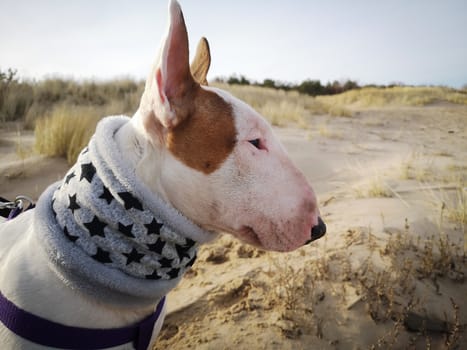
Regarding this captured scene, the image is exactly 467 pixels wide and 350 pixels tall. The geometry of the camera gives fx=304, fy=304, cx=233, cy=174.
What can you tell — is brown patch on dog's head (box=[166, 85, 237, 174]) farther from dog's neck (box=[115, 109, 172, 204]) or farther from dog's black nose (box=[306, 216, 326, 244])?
dog's black nose (box=[306, 216, 326, 244])

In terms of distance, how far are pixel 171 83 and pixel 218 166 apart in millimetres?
335

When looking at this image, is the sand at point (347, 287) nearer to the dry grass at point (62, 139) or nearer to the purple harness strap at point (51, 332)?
the purple harness strap at point (51, 332)

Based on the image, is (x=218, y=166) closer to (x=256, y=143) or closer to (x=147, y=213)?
(x=256, y=143)

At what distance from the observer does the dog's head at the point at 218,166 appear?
1.08m

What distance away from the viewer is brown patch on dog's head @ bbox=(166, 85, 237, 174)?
3.55 ft

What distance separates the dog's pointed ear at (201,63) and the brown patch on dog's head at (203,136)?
468mm

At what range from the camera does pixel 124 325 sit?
1.15m

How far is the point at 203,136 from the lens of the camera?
1092mm

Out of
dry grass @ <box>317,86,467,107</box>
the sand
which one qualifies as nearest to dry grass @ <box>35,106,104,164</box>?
the sand

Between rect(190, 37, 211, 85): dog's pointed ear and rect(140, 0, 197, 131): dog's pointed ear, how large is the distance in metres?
0.47

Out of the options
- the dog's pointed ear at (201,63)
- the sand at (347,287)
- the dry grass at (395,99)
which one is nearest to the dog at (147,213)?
the dog's pointed ear at (201,63)

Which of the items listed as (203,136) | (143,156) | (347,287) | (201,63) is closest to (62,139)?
(201,63)

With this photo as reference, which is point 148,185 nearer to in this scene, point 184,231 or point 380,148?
point 184,231

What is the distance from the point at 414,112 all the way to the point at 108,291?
15.6m
